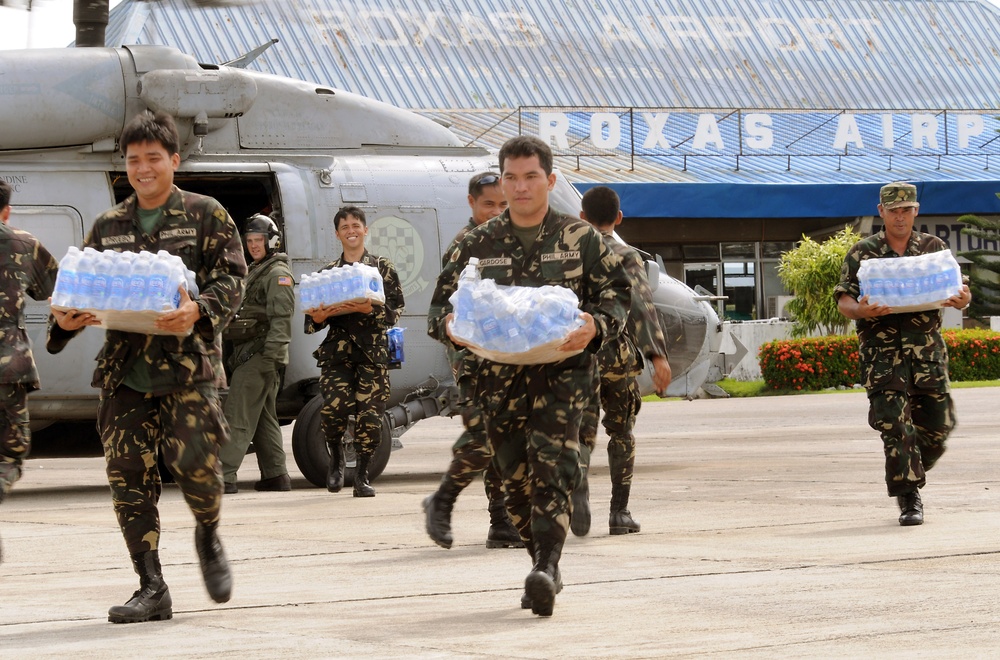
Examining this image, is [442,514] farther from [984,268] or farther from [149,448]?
[984,268]

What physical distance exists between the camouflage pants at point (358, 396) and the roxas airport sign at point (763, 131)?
21698mm

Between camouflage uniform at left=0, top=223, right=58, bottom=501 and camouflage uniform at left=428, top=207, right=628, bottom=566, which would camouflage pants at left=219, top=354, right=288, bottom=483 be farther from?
camouflage uniform at left=428, top=207, right=628, bottom=566

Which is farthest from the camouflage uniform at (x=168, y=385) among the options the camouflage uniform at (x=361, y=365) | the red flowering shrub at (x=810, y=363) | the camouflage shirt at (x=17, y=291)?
the red flowering shrub at (x=810, y=363)

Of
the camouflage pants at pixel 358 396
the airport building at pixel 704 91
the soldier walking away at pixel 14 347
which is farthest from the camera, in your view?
the airport building at pixel 704 91

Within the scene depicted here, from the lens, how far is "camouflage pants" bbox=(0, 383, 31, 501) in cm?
752

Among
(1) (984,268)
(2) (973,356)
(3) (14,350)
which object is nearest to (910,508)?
(3) (14,350)

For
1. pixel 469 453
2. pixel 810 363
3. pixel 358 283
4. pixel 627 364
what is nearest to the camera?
pixel 469 453

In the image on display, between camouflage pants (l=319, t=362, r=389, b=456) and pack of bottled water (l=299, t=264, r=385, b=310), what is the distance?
48 cm

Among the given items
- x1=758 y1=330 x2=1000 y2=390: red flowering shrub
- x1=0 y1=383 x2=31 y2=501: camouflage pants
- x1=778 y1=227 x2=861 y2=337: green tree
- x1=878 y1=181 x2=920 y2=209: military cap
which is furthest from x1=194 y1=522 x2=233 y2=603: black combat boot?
x1=778 y1=227 x2=861 y2=337: green tree

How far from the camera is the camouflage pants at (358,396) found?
10578 mm

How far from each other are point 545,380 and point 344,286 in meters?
4.69

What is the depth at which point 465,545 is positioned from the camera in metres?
7.93

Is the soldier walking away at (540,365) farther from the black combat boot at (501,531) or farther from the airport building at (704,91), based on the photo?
the airport building at (704,91)

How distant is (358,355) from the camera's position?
10.6 meters
